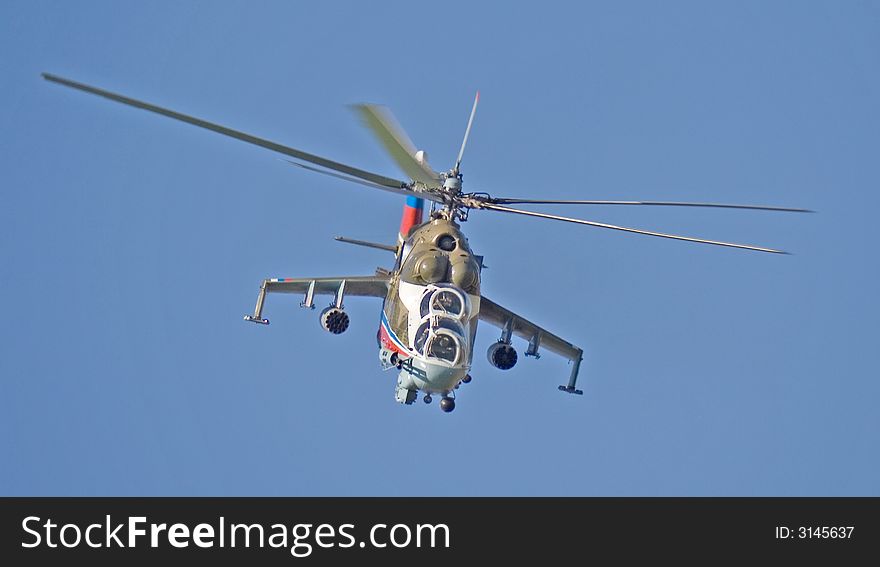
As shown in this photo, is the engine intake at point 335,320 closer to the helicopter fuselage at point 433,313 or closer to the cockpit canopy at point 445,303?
the helicopter fuselage at point 433,313

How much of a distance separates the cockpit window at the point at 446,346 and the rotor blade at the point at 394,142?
455 cm

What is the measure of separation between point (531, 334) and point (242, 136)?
13.9 metres

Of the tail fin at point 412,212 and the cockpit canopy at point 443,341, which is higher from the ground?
the tail fin at point 412,212

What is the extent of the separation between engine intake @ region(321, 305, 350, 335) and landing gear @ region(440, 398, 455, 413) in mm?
3598

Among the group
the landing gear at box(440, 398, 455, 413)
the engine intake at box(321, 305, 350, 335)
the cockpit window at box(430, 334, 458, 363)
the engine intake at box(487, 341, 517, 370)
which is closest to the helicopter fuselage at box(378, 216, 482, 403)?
the cockpit window at box(430, 334, 458, 363)

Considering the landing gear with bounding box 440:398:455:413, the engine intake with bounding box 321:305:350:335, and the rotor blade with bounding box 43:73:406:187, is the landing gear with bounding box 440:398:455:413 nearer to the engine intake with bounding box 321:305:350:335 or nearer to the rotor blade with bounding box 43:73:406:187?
the engine intake with bounding box 321:305:350:335

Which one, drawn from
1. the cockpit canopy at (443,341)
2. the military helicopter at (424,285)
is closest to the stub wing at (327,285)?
the military helicopter at (424,285)

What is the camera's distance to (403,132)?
105 ft

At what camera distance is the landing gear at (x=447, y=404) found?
30359mm

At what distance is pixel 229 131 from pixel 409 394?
975 cm

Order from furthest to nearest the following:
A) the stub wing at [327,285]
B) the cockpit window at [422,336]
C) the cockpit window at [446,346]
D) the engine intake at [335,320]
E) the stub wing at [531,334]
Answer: the stub wing at [531,334] < the stub wing at [327,285] < the engine intake at [335,320] < the cockpit window at [422,336] < the cockpit window at [446,346]

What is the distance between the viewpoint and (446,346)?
29.0 metres

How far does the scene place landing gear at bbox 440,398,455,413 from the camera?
3036 cm

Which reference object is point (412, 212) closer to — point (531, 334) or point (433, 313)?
point (531, 334)
